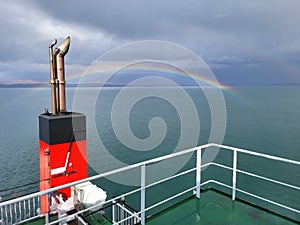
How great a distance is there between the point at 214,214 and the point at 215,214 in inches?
0.4

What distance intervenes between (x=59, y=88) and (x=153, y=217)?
8.96 feet

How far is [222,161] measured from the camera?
11141 mm

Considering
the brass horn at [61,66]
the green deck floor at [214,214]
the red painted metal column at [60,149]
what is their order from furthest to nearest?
the brass horn at [61,66], the red painted metal column at [60,149], the green deck floor at [214,214]

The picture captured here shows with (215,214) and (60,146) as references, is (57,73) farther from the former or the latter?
(215,214)

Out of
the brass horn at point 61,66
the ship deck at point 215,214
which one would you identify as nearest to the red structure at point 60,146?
Result: the brass horn at point 61,66

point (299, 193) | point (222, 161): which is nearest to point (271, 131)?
point (222, 161)

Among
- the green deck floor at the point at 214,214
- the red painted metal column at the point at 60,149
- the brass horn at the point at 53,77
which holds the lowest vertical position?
the green deck floor at the point at 214,214

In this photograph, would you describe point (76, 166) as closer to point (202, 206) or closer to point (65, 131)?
point (65, 131)

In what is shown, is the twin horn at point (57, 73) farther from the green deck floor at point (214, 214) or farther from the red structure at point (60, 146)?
the green deck floor at point (214, 214)

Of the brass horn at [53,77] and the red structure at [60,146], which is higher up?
the brass horn at [53,77]

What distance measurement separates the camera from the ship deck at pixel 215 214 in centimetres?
256

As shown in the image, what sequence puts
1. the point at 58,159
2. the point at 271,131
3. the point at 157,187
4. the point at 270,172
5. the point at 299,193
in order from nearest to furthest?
the point at 58,159, the point at 299,193, the point at 157,187, the point at 270,172, the point at 271,131

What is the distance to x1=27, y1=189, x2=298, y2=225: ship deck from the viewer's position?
2.56m

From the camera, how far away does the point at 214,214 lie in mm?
2715
